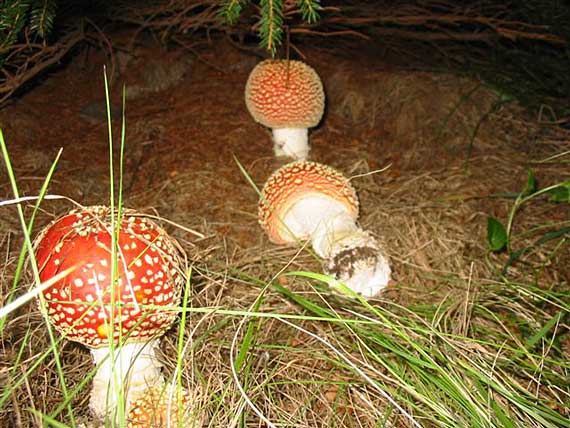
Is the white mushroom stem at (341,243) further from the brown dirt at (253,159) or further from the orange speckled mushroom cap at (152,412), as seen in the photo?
the orange speckled mushroom cap at (152,412)

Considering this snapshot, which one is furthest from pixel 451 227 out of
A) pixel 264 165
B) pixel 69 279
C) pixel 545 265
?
pixel 69 279

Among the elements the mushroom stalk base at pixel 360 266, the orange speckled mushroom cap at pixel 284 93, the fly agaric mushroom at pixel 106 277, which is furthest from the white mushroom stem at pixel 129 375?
the orange speckled mushroom cap at pixel 284 93

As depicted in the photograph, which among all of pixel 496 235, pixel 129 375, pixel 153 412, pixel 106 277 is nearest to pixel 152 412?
pixel 153 412

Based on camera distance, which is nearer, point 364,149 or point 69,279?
point 69,279

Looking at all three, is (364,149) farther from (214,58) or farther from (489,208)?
(214,58)

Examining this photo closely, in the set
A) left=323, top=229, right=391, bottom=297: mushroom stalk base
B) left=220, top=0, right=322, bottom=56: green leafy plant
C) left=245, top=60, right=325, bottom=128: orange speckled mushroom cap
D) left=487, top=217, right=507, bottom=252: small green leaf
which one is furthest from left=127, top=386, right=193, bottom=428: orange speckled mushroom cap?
left=245, top=60, right=325, bottom=128: orange speckled mushroom cap

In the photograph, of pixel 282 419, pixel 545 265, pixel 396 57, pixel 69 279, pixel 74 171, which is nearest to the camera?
pixel 69 279
